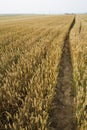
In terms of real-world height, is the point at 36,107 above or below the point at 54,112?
→ above

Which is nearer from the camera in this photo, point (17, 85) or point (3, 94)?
point (3, 94)

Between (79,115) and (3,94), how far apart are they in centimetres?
165

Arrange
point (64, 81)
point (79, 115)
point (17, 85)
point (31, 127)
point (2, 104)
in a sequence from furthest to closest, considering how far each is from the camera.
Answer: point (64, 81)
point (17, 85)
point (2, 104)
point (79, 115)
point (31, 127)

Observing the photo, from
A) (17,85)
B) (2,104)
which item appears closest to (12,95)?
(2,104)

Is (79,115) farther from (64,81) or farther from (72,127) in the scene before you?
(64,81)

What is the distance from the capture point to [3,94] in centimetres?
412

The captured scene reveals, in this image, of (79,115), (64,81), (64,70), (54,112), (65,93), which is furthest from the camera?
(64,70)

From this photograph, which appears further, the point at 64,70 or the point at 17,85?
the point at 64,70

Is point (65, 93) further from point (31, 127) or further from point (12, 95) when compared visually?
point (31, 127)

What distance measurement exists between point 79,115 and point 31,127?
0.90m

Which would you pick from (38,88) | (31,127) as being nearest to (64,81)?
(38,88)

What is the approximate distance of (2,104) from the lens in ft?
12.5

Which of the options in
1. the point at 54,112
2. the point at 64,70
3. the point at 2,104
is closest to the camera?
the point at 2,104

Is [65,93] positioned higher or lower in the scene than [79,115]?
lower
